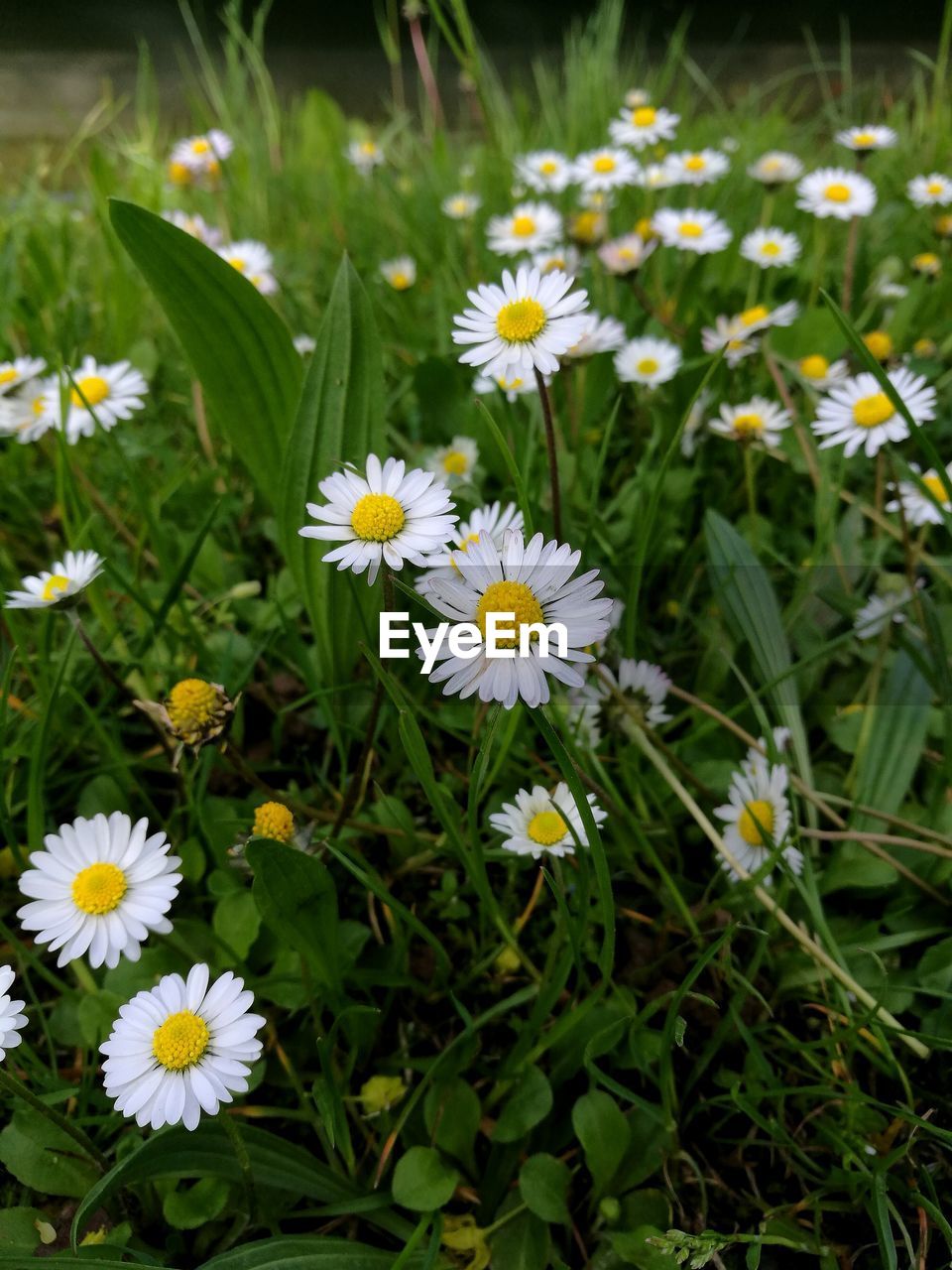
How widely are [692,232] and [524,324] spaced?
97 centimetres

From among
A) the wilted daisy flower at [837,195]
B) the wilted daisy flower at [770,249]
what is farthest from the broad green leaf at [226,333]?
the wilted daisy flower at [837,195]

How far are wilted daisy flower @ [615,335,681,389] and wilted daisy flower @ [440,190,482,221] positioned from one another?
31.1 inches

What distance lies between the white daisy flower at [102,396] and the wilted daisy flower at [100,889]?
2.19ft

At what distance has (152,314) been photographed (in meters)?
1.92

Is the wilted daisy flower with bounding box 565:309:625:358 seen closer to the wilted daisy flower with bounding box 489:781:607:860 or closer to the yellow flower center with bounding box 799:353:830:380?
the yellow flower center with bounding box 799:353:830:380

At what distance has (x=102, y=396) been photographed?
1284mm

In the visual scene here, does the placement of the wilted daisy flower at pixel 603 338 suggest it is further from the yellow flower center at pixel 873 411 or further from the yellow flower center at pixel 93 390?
the yellow flower center at pixel 93 390

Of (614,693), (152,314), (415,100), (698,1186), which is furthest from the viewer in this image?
(415,100)

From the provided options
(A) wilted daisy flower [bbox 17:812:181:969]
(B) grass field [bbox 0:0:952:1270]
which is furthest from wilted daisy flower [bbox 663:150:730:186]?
(A) wilted daisy flower [bbox 17:812:181:969]

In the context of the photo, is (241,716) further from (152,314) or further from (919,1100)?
(152,314)

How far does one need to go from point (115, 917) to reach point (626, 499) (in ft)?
2.74

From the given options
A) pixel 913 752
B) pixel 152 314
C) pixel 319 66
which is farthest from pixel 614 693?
pixel 319 66

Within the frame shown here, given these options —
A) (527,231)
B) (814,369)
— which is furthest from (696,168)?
(814,369)

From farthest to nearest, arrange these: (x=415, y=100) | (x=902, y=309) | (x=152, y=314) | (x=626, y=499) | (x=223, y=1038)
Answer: (x=415, y=100) < (x=152, y=314) < (x=902, y=309) < (x=626, y=499) < (x=223, y=1038)
